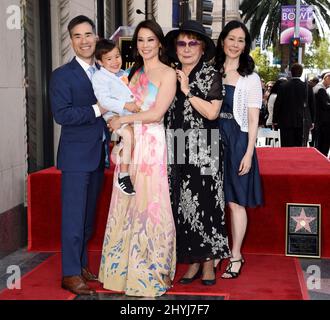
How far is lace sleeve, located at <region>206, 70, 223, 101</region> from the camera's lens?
4191mm

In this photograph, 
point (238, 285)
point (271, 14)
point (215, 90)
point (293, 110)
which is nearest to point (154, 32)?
point (215, 90)

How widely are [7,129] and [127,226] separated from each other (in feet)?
6.08

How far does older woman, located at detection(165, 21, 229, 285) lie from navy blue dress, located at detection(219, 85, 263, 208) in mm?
185

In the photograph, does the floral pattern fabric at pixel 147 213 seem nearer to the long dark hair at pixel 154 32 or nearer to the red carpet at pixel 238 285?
the long dark hair at pixel 154 32

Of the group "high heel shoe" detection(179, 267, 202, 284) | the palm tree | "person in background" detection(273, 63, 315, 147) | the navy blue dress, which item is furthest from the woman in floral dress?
the palm tree

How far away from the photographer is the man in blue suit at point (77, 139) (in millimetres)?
4078

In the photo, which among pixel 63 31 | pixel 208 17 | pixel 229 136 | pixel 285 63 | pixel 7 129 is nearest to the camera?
pixel 229 136

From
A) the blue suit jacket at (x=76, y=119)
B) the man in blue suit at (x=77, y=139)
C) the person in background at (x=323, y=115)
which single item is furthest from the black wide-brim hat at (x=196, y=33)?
the person in background at (x=323, y=115)

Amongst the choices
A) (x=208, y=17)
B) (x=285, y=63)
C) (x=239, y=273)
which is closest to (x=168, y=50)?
(x=239, y=273)

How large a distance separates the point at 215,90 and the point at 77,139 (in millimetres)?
1088

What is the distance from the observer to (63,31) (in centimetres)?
686

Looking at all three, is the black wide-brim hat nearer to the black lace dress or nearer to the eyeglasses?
the eyeglasses

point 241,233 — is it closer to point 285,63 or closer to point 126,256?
point 126,256

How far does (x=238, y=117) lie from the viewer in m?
4.55
